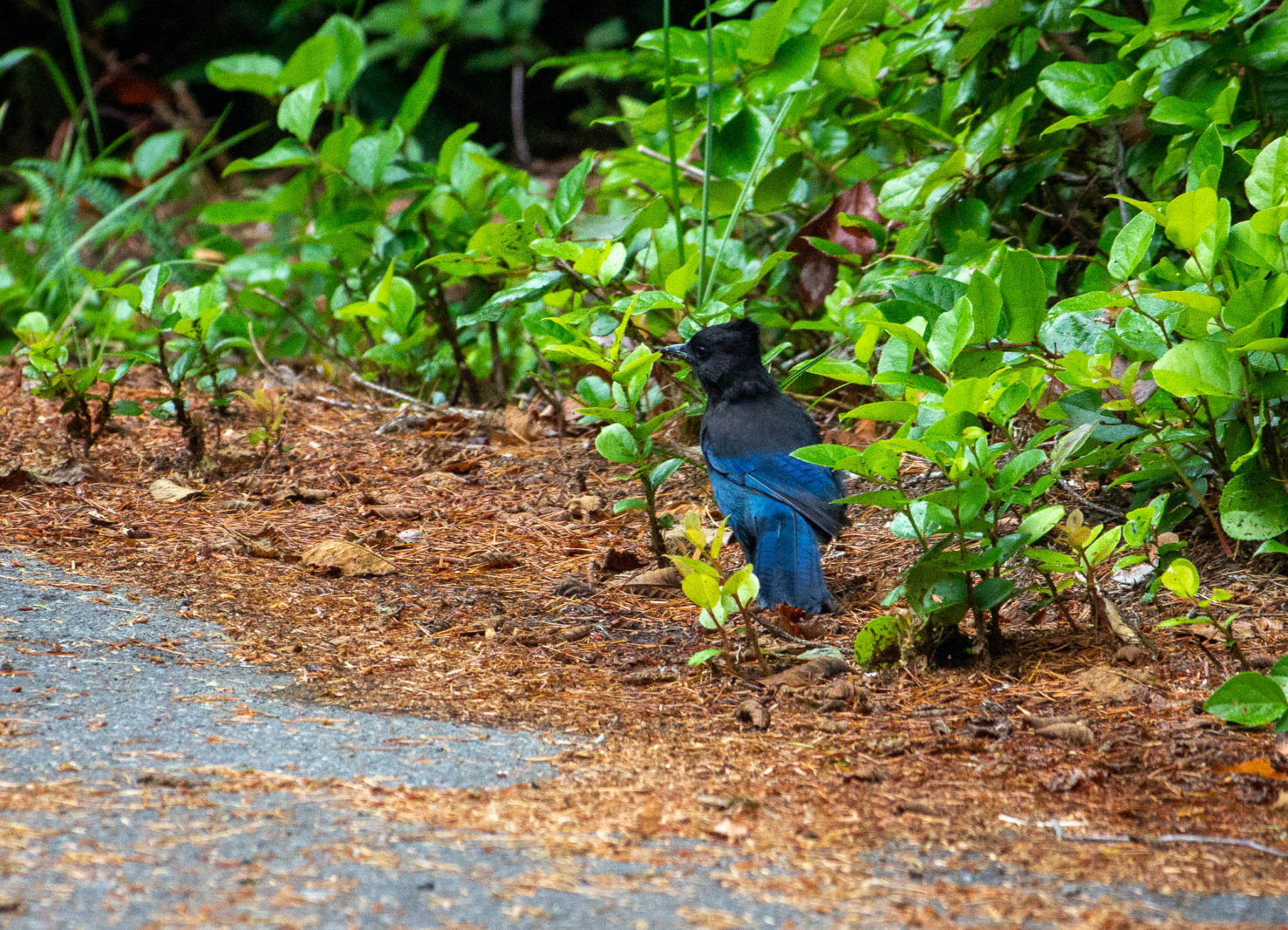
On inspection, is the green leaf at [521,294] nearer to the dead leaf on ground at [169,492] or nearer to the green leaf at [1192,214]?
the dead leaf on ground at [169,492]

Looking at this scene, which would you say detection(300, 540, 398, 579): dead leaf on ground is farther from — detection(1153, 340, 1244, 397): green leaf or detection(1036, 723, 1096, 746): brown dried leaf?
detection(1153, 340, 1244, 397): green leaf

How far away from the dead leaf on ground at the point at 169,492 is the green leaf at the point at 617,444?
1497 mm

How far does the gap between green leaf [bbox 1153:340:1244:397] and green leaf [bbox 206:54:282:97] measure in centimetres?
380

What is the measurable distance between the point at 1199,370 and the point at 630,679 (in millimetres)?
1298

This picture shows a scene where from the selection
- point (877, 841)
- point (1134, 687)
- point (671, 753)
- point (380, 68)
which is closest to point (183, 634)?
point (671, 753)

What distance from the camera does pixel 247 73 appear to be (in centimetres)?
504

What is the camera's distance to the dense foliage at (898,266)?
2.59 m

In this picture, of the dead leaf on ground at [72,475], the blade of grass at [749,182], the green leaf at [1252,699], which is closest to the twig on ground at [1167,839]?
the green leaf at [1252,699]

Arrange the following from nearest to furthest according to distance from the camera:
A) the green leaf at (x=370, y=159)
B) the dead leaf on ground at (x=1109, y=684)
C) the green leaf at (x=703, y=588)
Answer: the green leaf at (x=703, y=588) → the dead leaf on ground at (x=1109, y=684) → the green leaf at (x=370, y=159)

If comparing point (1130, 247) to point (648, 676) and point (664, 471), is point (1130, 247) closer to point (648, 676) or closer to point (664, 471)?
point (664, 471)

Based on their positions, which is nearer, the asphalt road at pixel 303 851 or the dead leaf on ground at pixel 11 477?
the asphalt road at pixel 303 851

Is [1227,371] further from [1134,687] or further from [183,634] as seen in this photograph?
[183,634]

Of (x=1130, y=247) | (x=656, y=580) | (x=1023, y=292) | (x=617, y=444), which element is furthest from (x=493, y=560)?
(x=1130, y=247)

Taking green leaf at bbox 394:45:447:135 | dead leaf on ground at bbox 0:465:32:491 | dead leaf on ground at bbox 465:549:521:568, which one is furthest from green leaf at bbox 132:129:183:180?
dead leaf on ground at bbox 465:549:521:568
